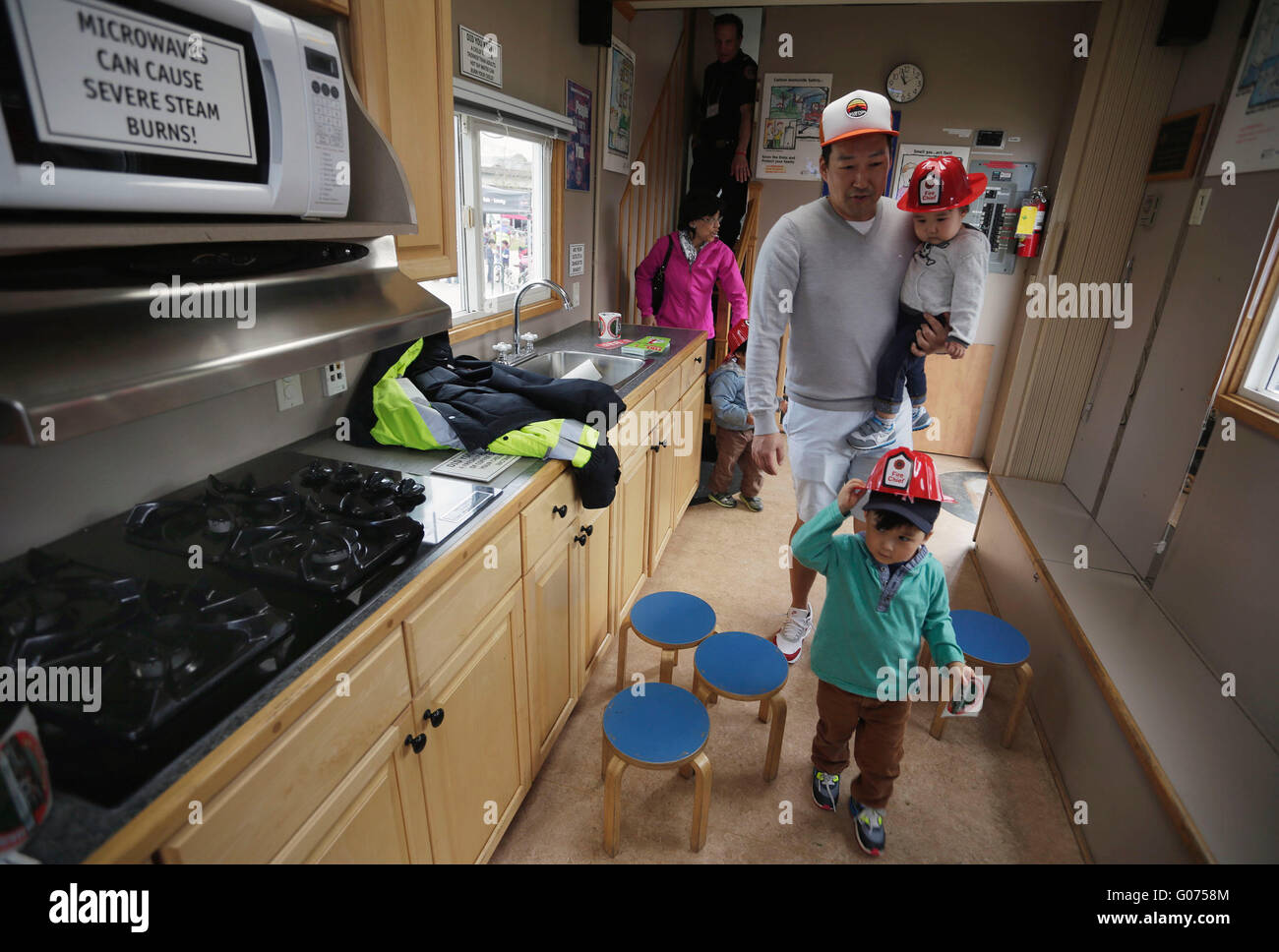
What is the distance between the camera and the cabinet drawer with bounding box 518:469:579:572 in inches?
59.2

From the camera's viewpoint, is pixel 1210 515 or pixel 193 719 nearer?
pixel 193 719

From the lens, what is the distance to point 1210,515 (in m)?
1.98

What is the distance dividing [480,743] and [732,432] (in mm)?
2395

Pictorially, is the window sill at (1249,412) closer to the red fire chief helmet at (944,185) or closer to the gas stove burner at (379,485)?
the red fire chief helmet at (944,185)

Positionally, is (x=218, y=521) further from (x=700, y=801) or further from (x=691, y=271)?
(x=691, y=271)

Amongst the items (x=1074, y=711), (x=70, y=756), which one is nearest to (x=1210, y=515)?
(x=1074, y=711)

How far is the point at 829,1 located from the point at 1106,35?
1049 mm

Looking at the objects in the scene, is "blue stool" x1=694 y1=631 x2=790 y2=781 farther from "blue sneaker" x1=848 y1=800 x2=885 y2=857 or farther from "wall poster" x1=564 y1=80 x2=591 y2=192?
"wall poster" x1=564 y1=80 x2=591 y2=192

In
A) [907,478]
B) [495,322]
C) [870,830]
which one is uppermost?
[495,322]

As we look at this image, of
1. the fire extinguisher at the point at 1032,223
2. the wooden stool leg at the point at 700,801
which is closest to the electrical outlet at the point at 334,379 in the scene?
the wooden stool leg at the point at 700,801

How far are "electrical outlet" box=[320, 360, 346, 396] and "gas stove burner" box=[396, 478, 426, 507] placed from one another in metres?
0.49

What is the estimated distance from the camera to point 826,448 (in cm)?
207

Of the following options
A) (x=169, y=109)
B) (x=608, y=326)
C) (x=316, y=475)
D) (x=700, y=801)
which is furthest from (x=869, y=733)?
(x=608, y=326)

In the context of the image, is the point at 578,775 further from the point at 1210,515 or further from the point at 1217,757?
the point at 1210,515
